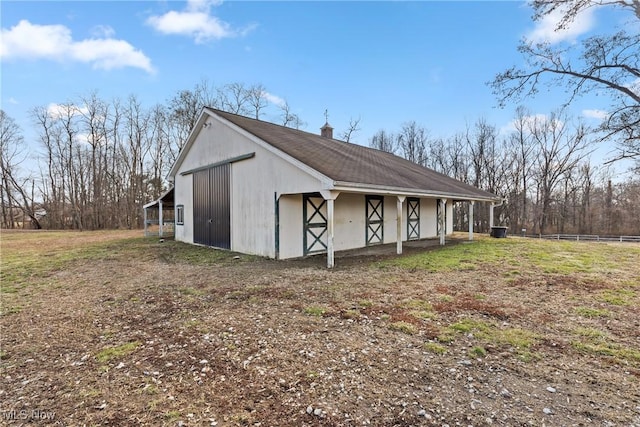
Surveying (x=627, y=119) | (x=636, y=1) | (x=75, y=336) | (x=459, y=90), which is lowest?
(x=75, y=336)

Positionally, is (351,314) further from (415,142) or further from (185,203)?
(415,142)

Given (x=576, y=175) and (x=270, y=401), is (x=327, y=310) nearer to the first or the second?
(x=270, y=401)

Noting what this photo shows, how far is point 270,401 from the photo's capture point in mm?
2467

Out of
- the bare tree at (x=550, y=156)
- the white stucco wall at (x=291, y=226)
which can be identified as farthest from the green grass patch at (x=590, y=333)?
the bare tree at (x=550, y=156)

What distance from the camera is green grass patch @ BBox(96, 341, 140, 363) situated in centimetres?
325

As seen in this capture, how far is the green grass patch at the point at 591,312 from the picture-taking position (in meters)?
4.34

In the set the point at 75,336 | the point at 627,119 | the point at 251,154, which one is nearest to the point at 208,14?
the point at 251,154

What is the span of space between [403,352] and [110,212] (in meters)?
32.0

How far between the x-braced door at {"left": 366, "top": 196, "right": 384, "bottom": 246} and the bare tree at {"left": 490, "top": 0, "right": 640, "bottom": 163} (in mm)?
5635

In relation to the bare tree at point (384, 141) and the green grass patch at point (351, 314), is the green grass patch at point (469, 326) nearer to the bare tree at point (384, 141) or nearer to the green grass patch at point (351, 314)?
the green grass patch at point (351, 314)

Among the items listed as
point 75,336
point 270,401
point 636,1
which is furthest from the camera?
point 636,1

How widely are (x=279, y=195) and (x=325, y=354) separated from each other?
6.36 meters

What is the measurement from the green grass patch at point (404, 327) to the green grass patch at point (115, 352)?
3144 mm

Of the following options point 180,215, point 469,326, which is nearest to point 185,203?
point 180,215
